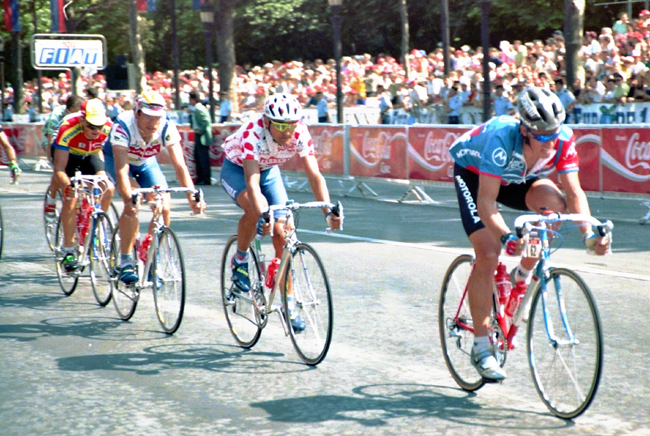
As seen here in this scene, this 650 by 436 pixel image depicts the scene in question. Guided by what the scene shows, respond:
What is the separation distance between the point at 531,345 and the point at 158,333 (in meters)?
3.15

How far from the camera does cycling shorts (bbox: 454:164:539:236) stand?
531 centimetres

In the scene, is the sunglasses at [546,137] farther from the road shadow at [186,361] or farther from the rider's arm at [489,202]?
the road shadow at [186,361]

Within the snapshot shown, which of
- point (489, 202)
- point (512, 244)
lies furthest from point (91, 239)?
point (512, 244)

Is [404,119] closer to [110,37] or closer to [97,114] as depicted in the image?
[97,114]

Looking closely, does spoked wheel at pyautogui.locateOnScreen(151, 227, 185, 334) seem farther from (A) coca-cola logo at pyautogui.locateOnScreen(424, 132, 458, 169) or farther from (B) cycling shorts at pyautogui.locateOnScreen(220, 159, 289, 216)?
(A) coca-cola logo at pyautogui.locateOnScreen(424, 132, 458, 169)

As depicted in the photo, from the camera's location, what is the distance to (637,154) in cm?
1306

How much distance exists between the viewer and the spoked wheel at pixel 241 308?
6582 millimetres

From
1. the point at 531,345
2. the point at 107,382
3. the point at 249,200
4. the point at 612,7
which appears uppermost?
the point at 612,7

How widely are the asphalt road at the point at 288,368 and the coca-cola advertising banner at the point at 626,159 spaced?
2.92 m

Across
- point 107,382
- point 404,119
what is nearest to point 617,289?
point 107,382

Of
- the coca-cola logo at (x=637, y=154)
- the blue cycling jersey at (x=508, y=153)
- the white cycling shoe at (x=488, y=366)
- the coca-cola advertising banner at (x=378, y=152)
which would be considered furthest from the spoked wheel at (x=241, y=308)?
the coca-cola advertising banner at (x=378, y=152)

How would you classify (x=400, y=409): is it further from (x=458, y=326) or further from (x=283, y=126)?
(x=283, y=126)

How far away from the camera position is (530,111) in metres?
4.76

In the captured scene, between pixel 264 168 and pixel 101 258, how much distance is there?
2345 mm
